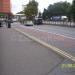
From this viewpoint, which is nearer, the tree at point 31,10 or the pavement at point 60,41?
the pavement at point 60,41

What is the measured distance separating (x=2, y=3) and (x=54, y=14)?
50634 mm

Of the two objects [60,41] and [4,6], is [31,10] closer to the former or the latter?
[4,6]

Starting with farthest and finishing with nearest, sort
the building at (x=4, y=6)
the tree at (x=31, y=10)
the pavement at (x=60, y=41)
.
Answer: the tree at (x=31, y=10)
the building at (x=4, y=6)
the pavement at (x=60, y=41)

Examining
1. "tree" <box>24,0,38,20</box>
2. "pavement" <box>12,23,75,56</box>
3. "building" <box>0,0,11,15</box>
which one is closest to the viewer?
"pavement" <box>12,23,75,56</box>

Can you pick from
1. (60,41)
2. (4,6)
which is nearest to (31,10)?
(4,6)

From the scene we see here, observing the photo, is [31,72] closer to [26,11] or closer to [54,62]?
[54,62]

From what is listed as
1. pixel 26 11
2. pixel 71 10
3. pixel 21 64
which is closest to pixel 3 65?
pixel 21 64

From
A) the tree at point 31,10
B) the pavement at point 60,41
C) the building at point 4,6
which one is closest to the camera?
the pavement at point 60,41

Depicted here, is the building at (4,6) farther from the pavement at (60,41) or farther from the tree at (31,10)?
the tree at (31,10)

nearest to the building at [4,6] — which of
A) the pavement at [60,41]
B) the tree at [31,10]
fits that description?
the pavement at [60,41]

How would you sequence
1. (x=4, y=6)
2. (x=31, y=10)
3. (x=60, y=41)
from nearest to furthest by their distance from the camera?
(x=60, y=41) < (x=4, y=6) < (x=31, y=10)

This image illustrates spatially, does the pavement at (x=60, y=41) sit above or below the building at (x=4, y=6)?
below

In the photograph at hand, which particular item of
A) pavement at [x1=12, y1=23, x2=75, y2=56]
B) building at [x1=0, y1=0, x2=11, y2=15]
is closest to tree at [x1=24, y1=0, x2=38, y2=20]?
building at [x1=0, y1=0, x2=11, y2=15]

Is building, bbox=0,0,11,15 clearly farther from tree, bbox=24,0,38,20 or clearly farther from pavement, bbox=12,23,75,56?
tree, bbox=24,0,38,20
